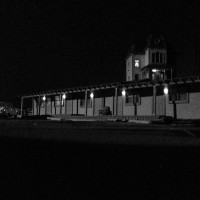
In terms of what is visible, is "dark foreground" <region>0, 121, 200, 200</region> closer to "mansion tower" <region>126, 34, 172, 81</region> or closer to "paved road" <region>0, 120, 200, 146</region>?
"paved road" <region>0, 120, 200, 146</region>

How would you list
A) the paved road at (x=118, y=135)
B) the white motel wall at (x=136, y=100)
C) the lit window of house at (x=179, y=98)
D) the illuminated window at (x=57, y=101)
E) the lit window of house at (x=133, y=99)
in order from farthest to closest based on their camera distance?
the illuminated window at (x=57, y=101), the lit window of house at (x=133, y=99), the lit window of house at (x=179, y=98), the white motel wall at (x=136, y=100), the paved road at (x=118, y=135)

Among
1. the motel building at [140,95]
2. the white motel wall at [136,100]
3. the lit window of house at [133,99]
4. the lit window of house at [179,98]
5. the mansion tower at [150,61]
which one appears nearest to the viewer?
the white motel wall at [136,100]

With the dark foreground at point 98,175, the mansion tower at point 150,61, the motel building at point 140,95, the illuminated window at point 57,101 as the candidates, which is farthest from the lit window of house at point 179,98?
the dark foreground at point 98,175

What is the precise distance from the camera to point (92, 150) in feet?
30.7

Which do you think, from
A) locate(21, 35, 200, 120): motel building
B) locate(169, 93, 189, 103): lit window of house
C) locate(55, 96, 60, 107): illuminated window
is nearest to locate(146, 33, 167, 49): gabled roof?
locate(21, 35, 200, 120): motel building

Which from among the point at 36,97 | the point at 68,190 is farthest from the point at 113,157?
the point at 36,97

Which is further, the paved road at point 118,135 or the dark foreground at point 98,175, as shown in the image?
the paved road at point 118,135

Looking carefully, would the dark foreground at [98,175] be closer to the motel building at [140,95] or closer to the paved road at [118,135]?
the paved road at [118,135]

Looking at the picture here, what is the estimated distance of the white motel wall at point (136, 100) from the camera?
29.2 metres

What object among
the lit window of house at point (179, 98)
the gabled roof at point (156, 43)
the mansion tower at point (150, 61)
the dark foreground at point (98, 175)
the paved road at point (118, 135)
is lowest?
the dark foreground at point (98, 175)

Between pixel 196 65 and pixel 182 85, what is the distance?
40.8 feet

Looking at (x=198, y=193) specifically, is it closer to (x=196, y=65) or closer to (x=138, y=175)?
(x=138, y=175)

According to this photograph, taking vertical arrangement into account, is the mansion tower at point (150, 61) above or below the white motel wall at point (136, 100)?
above

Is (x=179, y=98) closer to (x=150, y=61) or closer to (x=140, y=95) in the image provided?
(x=140, y=95)
